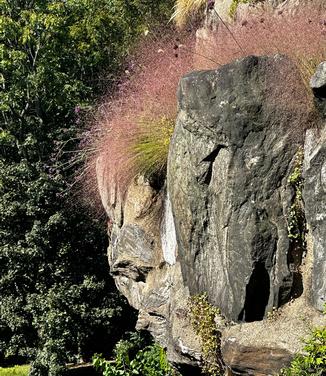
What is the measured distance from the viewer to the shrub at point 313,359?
459 cm

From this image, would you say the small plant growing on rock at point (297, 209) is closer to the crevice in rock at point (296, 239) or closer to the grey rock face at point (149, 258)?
the crevice in rock at point (296, 239)

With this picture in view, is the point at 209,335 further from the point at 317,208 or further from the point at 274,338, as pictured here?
the point at 317,208

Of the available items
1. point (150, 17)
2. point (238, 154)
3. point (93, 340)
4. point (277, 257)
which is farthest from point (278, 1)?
point (93, 340)

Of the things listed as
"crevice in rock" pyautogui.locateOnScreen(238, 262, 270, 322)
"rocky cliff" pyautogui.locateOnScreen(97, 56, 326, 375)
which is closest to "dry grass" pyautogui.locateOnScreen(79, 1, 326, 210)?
"rocky cliff" pyautogui.locateOnScreen(97, 56, 326, 375)

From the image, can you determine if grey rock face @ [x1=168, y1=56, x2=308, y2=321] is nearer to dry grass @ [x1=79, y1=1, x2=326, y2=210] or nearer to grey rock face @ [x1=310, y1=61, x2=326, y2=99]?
dry grass @ [x1=79, y1=1, x2=326, y2=210]

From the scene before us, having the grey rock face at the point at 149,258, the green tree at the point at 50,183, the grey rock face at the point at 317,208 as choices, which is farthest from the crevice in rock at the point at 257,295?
the green tree at the point at 50,183

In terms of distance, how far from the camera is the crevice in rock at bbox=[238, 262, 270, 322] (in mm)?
5430

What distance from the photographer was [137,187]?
7.68 m

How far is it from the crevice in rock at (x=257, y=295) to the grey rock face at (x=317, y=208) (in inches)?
19.7

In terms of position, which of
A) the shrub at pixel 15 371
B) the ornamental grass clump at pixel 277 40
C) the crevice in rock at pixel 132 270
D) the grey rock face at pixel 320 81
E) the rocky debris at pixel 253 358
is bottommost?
the shrub at pixel 15 371

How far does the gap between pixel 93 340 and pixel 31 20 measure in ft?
21.5

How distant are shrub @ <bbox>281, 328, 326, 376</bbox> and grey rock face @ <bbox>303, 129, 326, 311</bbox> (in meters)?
0.29

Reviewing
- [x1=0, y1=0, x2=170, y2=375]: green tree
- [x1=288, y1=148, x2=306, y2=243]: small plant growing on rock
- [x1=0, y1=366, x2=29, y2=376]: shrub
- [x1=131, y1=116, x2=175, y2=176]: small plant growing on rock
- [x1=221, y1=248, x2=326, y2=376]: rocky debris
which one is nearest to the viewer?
[x1=221, y1=248, x2=326, y2=376]: rocky debris

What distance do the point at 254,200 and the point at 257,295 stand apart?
2.60ft
